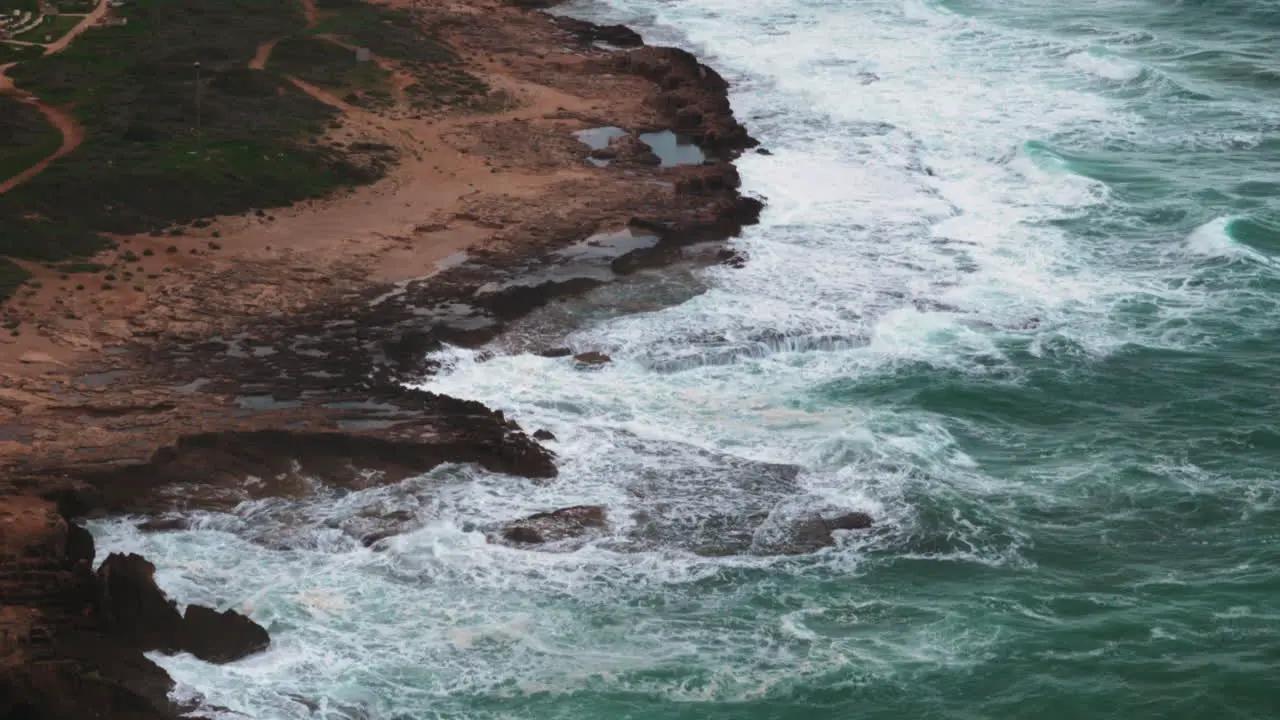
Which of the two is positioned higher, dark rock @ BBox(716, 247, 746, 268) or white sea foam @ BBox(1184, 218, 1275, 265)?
white sea foam @ BBox(1184, 218, 1275, 265)

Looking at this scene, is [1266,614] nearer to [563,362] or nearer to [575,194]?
[563,362]

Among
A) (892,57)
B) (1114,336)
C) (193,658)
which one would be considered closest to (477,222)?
(1114,336)

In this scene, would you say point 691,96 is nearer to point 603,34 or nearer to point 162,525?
point 603,34

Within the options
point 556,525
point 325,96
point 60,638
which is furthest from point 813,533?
point 325,96

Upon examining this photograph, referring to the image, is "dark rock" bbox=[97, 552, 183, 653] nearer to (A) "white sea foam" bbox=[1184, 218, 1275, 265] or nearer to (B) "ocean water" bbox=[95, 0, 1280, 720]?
(B) "ocean water" bbox=[95, 0, 1280, 720]

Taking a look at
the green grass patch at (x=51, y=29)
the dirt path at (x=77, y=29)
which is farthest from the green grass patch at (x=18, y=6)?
the dirt path at (x=77, y=29)

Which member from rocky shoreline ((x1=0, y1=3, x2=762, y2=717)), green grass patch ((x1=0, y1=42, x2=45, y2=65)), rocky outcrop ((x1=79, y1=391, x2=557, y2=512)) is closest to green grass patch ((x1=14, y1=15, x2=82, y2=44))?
green grass patch ((x1=0, y1=42, x2=45, y2=65))

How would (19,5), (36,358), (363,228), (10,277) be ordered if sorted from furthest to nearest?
(19,5)
(363,228)
(10,277)
(36,358)
